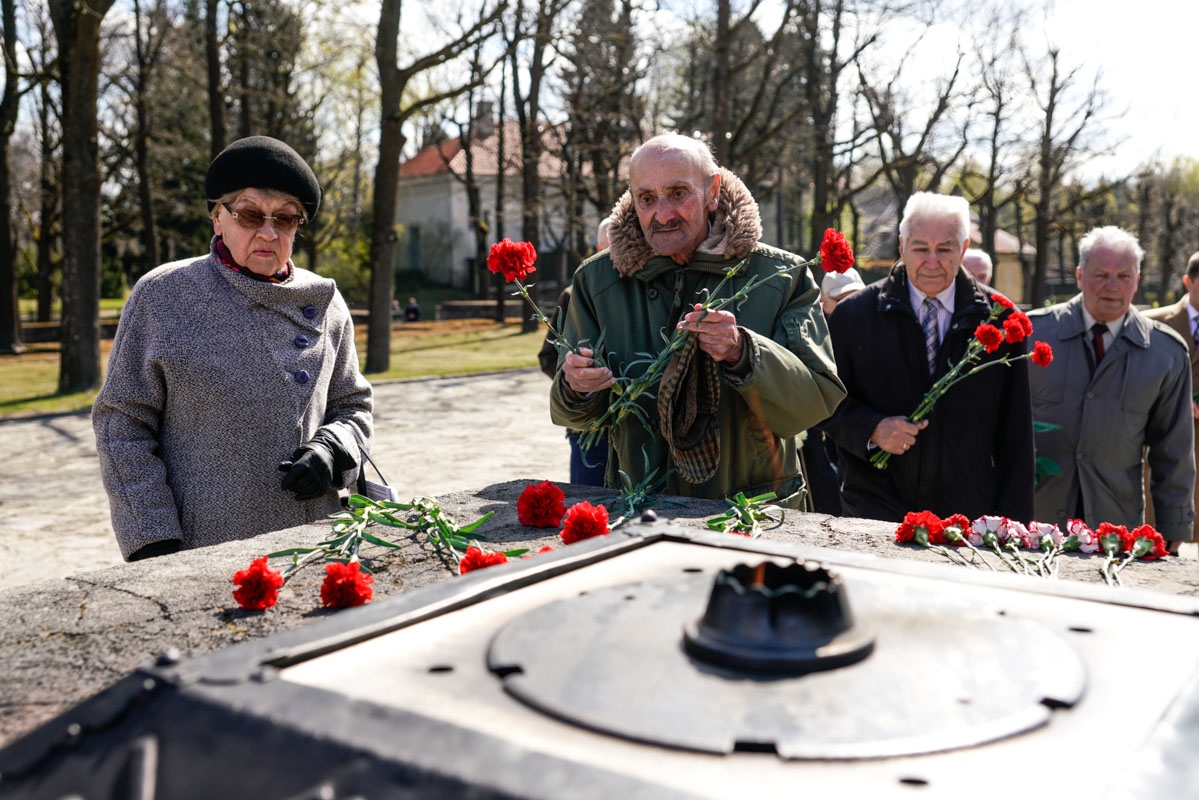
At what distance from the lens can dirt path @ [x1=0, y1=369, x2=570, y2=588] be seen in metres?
6.30

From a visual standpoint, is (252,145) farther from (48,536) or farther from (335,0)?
(335,0)

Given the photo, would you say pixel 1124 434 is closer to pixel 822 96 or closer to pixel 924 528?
pixel 924 528

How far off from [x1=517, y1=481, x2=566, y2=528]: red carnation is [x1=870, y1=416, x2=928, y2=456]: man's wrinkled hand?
67.4 inches

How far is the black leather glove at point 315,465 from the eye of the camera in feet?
8.83

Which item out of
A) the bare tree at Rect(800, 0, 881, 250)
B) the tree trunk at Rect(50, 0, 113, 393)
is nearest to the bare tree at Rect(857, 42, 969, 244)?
the bare tree at Rect(800, 0, 881, 250)

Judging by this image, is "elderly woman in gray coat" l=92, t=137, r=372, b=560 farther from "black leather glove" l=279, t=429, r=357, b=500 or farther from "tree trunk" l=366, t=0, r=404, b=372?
"tree trunk" l=366, t=0, r=404, b=372

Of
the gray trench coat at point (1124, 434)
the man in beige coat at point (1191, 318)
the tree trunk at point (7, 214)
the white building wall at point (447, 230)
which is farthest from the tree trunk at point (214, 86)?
the white building wall at point (447, 230)

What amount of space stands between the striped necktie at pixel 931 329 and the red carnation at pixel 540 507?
199cm

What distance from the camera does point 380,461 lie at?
9086 millimetres

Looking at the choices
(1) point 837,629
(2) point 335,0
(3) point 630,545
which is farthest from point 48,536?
(2) point 335,0

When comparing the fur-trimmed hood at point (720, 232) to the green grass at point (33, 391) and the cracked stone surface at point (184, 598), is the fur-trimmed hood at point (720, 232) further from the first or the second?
the green grass at point (33, 391)

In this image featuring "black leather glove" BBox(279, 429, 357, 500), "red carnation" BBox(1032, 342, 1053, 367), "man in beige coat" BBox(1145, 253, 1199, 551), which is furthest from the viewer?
"man in beige coat" BBox(1145, 253, 1199, 551)

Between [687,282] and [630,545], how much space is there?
148cm

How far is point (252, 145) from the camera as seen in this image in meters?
2.84
